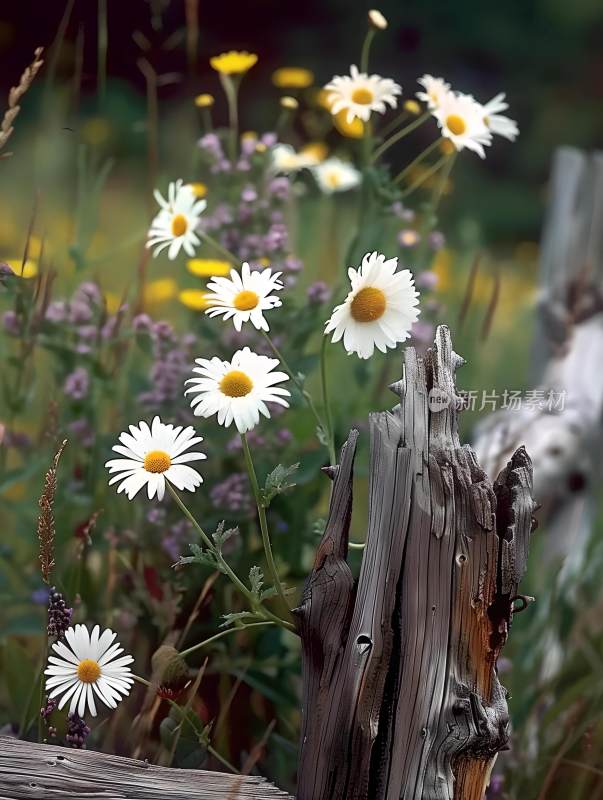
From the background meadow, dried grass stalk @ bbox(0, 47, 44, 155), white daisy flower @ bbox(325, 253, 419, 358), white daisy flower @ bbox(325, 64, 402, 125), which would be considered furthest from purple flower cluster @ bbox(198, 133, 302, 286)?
white daisy flower @ bbox(325, 253, 419, 358)

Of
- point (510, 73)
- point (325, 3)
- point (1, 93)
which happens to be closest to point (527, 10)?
point (510, 73)


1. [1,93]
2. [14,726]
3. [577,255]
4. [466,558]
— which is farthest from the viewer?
[1,93]

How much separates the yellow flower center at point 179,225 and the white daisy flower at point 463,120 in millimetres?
329

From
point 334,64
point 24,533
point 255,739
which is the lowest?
point 255,739

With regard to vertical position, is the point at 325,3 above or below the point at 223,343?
above

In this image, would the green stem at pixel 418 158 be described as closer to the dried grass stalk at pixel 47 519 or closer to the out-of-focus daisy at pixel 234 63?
the out-of-focus daisy at pixel 234 63

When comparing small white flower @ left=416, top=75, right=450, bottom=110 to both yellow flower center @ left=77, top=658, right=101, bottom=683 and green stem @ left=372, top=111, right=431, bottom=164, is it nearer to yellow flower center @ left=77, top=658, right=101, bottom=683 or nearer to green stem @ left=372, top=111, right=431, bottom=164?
green stem @ left=372, top=111, right=431, bottom=164

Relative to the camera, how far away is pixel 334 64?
729cm

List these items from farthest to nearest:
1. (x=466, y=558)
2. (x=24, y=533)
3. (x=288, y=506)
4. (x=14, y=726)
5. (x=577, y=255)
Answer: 1. (x=577, y=255)
2. (x=24, y=533)
3. (x=288, y=506)
4. (x=14, y=726)
5. (x=466, y=558)

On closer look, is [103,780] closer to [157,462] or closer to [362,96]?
[157,462]

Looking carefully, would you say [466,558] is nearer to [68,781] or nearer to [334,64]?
[68,781]

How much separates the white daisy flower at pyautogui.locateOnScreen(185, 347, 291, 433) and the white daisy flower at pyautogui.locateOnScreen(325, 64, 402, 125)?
489 millimetres

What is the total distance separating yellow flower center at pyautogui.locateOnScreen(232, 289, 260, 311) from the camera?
100cm

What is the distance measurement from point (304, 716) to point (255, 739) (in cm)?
52
